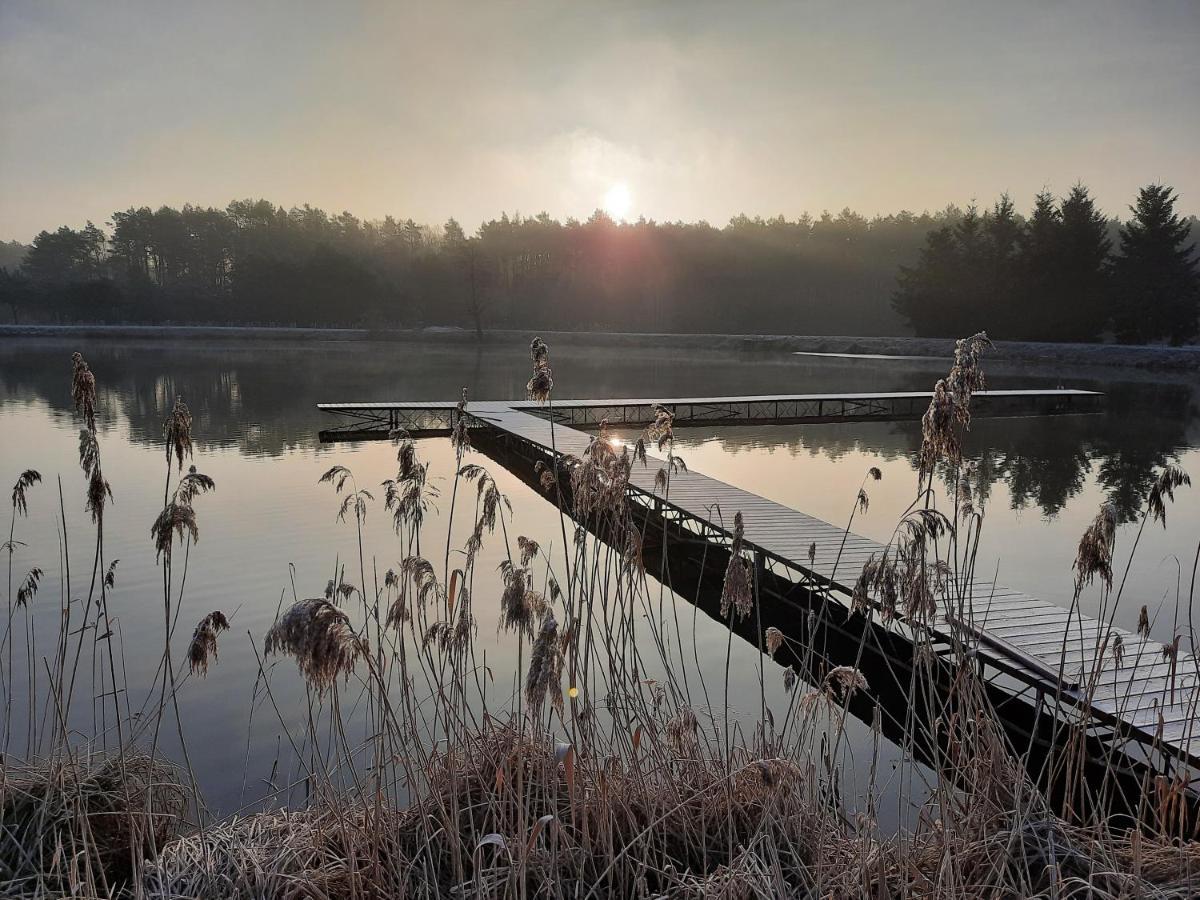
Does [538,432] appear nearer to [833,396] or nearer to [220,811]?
[833,396]

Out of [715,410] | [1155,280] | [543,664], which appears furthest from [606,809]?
[1155,280]

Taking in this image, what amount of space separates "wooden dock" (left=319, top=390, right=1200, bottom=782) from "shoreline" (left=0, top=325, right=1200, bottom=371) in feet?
51.3

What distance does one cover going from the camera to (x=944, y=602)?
245 cm

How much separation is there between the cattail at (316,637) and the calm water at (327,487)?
2.20 m

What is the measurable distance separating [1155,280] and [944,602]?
33971mm

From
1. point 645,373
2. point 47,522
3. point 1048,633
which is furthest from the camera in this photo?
point 645,373

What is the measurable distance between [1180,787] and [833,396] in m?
15.2

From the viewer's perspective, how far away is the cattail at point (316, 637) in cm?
125

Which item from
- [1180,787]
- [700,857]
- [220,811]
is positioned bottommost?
[220,811]

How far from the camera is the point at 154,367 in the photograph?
24.4 meters

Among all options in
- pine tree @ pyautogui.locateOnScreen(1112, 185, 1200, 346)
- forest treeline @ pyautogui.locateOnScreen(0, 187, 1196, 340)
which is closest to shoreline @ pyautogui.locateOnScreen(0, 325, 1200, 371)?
pine tree @ pyautogui.locateOnScreen(1112, 185, 1200, 346)

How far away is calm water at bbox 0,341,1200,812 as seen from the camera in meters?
4.88

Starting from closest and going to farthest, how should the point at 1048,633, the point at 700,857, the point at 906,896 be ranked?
the point at 906,896 → the point at 700,857 → the point at 1048,633

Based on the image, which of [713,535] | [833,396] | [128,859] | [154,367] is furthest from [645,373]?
[128,859]
